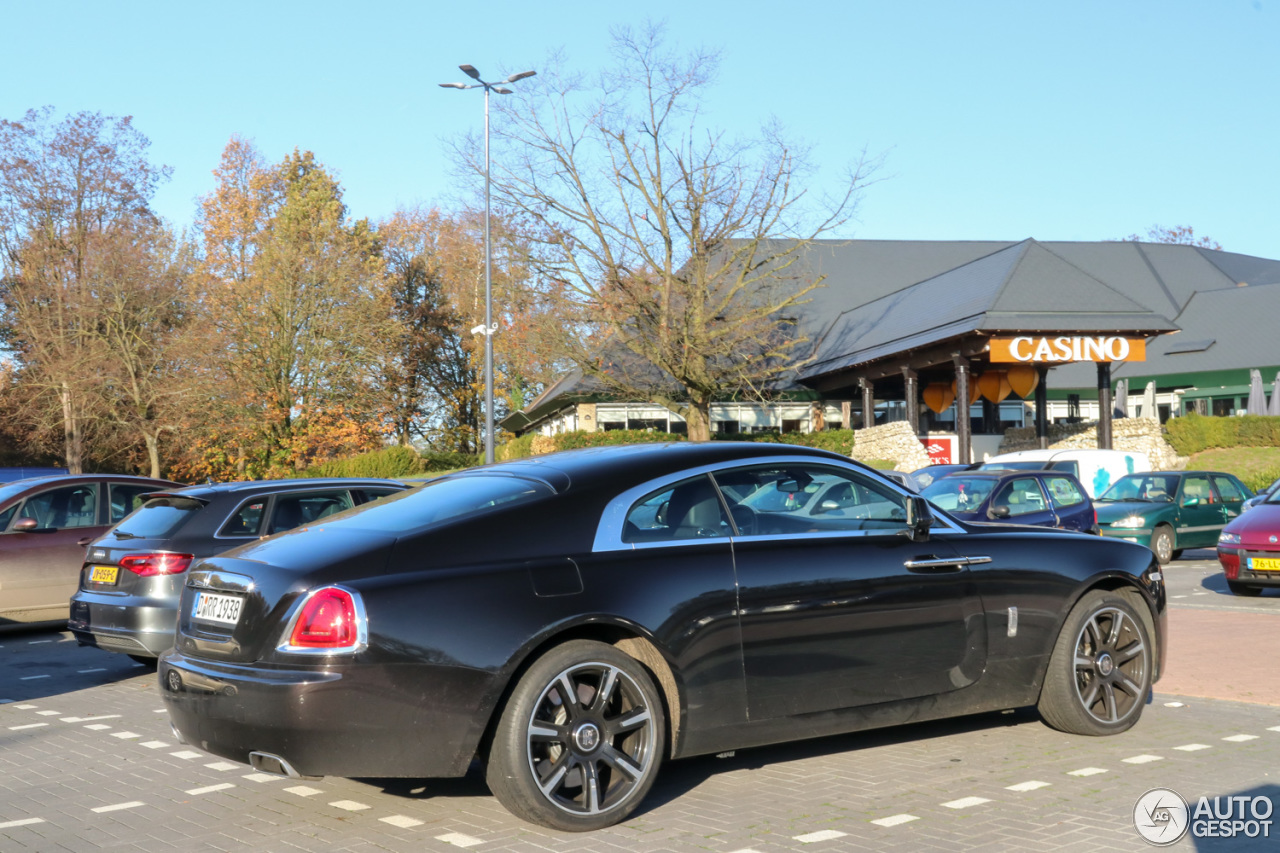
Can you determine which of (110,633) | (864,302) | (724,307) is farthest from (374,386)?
(110,633)

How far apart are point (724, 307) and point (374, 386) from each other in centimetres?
1922

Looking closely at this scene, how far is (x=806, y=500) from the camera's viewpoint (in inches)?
235

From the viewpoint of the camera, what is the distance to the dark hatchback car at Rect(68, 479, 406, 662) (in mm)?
9180

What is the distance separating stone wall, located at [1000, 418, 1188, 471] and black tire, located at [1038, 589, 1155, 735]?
3458 centimetres

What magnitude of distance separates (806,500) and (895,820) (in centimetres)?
160

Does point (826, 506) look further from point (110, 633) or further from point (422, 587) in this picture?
point (110, 633)

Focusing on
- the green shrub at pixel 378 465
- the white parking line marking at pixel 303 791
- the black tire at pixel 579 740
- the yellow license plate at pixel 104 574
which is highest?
the green shrub at pixel 378 465

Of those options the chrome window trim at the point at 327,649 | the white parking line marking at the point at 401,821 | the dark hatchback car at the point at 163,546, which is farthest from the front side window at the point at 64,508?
the chrome window trim at the point at 327,649

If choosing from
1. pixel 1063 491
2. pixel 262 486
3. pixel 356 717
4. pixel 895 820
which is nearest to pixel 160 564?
pixel 262 486

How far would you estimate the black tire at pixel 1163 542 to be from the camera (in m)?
20.2

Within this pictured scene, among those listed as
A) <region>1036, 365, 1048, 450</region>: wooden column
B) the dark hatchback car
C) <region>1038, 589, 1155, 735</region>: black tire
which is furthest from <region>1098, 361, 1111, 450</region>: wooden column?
<region>1038, 589, 1155, 735</region>: black tire

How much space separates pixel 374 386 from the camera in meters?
50.5

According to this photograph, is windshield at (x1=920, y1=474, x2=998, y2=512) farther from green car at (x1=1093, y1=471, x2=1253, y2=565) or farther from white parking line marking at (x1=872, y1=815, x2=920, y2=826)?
white parking line marking at (x1=872, y1=815, x2=920, y2=826)

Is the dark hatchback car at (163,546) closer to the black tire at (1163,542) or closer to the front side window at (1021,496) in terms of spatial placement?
the front side window at (1021,496)
